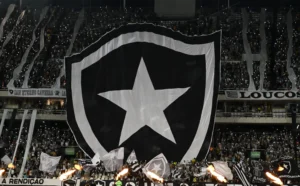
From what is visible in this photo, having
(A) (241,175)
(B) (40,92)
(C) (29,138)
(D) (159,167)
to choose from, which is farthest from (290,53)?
(C) (29,138)

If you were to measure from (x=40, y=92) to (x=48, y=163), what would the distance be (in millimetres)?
8112

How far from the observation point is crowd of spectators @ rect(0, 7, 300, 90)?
41.4 metres

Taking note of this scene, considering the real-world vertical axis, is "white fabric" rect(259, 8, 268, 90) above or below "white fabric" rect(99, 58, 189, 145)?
above

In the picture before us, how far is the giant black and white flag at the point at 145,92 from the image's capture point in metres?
33.8

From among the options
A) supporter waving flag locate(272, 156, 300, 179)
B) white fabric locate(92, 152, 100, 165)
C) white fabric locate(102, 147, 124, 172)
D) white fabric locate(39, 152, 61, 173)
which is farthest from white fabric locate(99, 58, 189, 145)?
supporter waving flag locate(272, 156, 300, 179)

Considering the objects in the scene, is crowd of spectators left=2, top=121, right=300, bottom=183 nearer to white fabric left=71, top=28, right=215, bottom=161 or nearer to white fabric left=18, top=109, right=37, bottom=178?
white fabric left=18, top=109, right=37, bottom=178

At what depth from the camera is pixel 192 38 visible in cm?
3484

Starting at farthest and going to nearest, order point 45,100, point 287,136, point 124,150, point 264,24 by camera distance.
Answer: point 264,24, point 45,100, point 287,136, point 124,150

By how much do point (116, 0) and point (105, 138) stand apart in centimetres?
1713

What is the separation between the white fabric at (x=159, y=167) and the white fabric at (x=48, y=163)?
6014mm

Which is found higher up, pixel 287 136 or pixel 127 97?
pixel 127 97

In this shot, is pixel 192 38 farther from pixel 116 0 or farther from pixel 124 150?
pixel 116 0

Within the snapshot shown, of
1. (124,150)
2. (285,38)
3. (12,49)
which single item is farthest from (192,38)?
(12,49)

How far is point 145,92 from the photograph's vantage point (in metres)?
34.7
